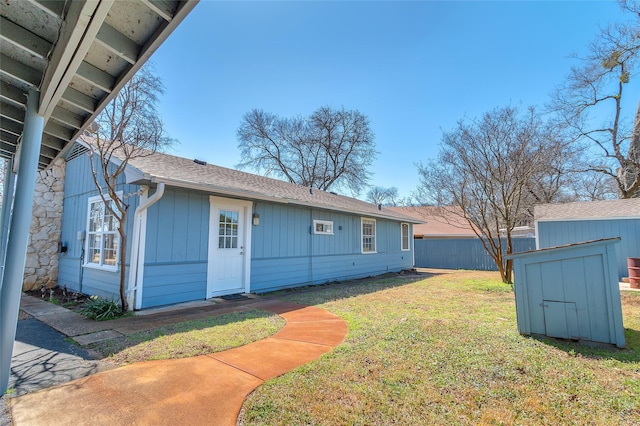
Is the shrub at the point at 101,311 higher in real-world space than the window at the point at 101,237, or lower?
lower

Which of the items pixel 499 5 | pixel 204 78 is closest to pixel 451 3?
pixel 499 5

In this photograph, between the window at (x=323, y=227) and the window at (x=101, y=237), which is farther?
the window at (x=323, y=227)

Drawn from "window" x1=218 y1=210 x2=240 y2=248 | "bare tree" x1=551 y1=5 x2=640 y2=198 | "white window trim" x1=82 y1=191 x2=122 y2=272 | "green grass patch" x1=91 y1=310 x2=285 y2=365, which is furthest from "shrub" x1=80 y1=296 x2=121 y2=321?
"bare tree" x1=551 y1=5 x2=640 y2=198

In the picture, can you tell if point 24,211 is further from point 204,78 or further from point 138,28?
point 204,78

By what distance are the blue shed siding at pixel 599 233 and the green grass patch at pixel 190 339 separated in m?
11.4

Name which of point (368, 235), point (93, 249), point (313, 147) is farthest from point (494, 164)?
point (313, 147)

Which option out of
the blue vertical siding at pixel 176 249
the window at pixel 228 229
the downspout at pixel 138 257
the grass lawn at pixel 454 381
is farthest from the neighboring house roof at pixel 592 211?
the downspout at pixel 138 257

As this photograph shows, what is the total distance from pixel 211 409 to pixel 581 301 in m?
4.18

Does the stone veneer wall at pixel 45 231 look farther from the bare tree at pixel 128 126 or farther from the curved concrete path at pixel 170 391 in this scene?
the curved concrete path at pixel 170 391

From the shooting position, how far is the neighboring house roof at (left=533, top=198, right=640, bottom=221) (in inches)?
416

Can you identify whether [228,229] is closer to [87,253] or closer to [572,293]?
[87,253]

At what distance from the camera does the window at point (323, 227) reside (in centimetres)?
927

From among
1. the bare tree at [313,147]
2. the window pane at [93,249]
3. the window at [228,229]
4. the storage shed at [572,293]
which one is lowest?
the storage shed at [572,293]

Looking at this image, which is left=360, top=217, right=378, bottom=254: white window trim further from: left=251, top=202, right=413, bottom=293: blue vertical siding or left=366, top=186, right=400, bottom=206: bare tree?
left=366, top=186, right=400, bottom=206: bare tree
